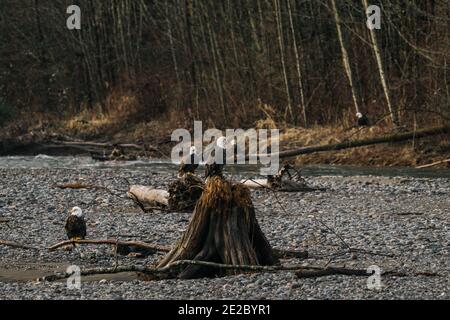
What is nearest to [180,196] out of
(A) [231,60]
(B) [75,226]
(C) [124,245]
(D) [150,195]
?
(D) [150,195]

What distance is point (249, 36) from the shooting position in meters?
32.7

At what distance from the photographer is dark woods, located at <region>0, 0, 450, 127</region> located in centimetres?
2617

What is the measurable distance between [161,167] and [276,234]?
502 inches

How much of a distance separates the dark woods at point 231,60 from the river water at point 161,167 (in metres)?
1.50

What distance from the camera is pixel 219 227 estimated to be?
410 inches

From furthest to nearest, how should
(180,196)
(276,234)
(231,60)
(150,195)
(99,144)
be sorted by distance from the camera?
(231,60)
(99,144)
(150,195)
(180,196)
(276,234)

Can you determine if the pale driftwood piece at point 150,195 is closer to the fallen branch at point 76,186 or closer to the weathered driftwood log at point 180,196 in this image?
the weathered driftwood log at point 180,196

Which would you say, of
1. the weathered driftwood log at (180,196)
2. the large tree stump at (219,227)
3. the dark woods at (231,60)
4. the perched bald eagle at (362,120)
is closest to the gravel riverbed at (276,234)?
the weathered driftwood log at (180,196)

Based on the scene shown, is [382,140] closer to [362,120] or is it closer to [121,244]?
[362,120]

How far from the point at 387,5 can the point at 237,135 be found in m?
6.37

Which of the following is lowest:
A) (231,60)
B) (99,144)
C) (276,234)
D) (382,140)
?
(276,234)

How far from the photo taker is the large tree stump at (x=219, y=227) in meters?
10.4

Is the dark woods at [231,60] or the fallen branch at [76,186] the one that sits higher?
the dark woods at [231,60]
